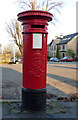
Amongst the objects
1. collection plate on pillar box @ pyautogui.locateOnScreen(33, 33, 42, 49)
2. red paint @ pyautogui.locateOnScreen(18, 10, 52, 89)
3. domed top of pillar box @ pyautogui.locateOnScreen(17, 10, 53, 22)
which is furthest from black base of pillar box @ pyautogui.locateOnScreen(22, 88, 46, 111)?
domed top of pillar box @ pyautogui.locateOnScreen(17, 10, 53, 22)

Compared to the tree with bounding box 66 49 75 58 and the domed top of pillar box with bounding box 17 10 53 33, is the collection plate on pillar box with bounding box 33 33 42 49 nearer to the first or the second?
the domed top of pillar box with bounding box 17 10 53 33

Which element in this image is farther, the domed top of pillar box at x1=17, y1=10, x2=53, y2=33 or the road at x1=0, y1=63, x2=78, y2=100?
the road at x1=0, y1=63, x2=78, y2=100

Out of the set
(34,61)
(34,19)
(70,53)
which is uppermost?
(70,53)

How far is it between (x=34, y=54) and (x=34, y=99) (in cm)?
111

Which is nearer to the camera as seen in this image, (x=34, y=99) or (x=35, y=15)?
(x=35, y=15)

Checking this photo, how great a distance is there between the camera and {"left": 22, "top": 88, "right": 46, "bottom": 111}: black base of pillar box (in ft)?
12.5

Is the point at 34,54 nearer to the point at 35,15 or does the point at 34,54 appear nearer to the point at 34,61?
the point at 34,61

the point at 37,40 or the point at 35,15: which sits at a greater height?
the point at 35,15

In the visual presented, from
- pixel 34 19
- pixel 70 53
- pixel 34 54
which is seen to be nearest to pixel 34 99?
pixel 34 54

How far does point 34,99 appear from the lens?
12.5 feet

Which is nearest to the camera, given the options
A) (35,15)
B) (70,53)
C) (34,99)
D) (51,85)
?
(35,15)

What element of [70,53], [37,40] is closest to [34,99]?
[37,40]

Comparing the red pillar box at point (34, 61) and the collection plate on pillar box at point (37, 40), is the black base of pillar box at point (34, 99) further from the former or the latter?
the collection plate on pillar box at point (37, 40)

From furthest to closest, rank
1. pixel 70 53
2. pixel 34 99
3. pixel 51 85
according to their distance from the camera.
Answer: pixel 70 53 → pixel 51 85 → pixel 34 99
